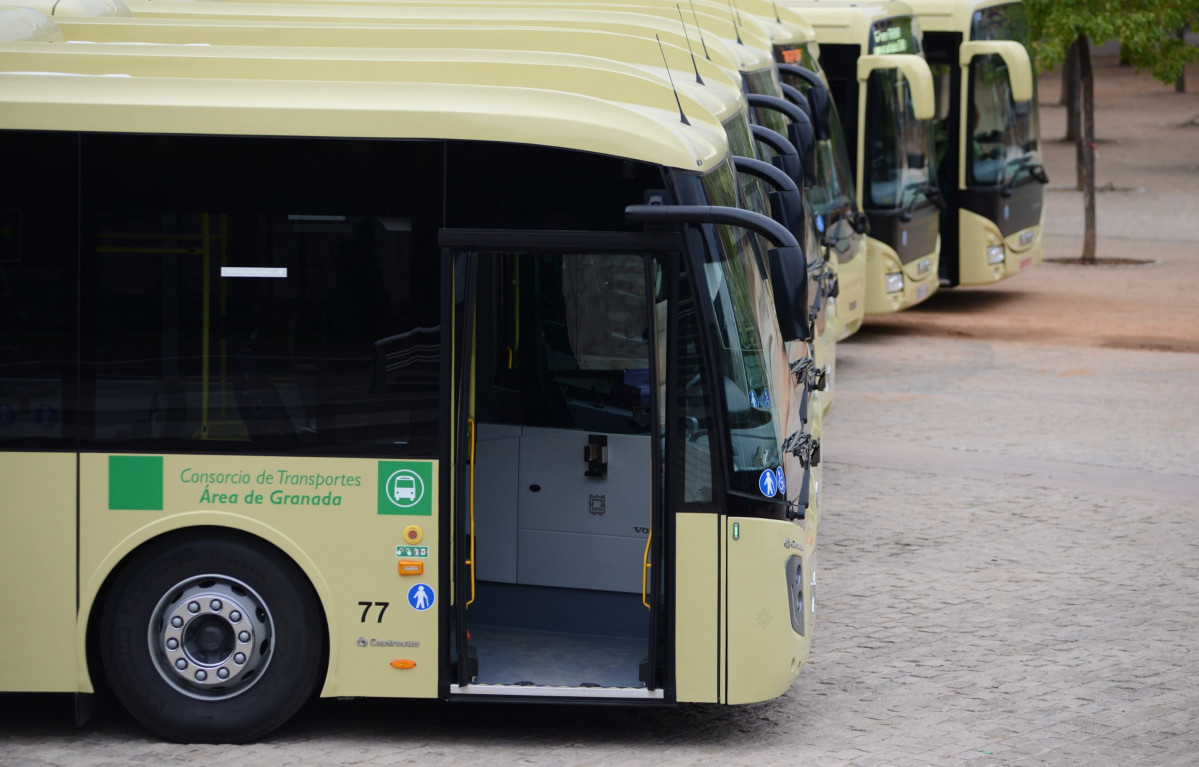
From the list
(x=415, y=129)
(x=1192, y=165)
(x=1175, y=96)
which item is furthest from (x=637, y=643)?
(x=1175, y=96)

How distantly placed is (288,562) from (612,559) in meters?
1.50

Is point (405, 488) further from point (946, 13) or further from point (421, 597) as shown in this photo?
point (946, 13)

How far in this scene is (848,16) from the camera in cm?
1977

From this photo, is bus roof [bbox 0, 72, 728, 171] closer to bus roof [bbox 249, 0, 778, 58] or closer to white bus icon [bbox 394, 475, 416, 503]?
white bus icon [bbox 394, 475, 416, 503]

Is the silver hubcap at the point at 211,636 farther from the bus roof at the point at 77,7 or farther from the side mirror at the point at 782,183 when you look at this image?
the bus roof at the point at 77,7

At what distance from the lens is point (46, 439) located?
7.13 meters

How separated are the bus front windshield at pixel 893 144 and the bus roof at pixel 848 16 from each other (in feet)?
2.16

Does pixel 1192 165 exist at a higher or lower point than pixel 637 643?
higher

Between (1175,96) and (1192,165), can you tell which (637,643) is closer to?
(1192,165)

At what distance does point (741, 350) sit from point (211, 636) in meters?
2.48

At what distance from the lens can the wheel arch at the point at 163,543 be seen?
7.12 metres

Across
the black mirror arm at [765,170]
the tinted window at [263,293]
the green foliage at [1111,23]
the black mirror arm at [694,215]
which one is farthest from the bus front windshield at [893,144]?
the tinted window at [263,293]

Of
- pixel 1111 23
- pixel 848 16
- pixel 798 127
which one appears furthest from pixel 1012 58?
pixel 798 127

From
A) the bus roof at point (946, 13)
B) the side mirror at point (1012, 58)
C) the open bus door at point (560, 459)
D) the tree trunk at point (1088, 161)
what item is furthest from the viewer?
the tree trunk at point (1088, 161)
